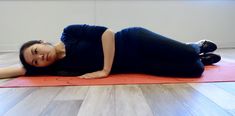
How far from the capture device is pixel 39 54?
5.93 ft

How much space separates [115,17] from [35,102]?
3.02m

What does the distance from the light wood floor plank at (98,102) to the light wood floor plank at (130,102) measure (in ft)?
0.10

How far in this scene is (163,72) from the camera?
6.29 feet

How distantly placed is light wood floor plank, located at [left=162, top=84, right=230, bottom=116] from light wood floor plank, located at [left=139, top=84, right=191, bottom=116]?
2cm

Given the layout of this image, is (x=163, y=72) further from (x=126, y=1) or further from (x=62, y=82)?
(x=126, y=1)

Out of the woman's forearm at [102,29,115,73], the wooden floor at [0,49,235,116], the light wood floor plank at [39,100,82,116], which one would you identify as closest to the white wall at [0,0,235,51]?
the woman's forearm at [102,29,115,73]

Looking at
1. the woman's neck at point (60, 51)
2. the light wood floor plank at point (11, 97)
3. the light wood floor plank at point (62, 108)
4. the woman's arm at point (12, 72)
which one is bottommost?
the woman's arm at point (12, 72)

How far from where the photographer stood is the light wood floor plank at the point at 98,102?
3.65ft

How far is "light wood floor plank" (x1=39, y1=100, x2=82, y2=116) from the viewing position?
3.67 ft

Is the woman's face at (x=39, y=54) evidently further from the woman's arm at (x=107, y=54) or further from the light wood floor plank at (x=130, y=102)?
the light wood floor plank at (x=130, y=102)

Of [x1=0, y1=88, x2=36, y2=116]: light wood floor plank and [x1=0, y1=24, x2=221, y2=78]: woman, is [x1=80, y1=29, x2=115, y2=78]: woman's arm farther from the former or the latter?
[x1=0, y1=88, x2=36, y2=116]: light wood floor plank

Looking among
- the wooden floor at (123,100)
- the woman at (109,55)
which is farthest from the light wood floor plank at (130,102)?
the woman at (109,55)

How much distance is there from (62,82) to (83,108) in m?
0.61

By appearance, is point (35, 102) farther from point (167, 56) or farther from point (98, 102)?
point (167, 56)
